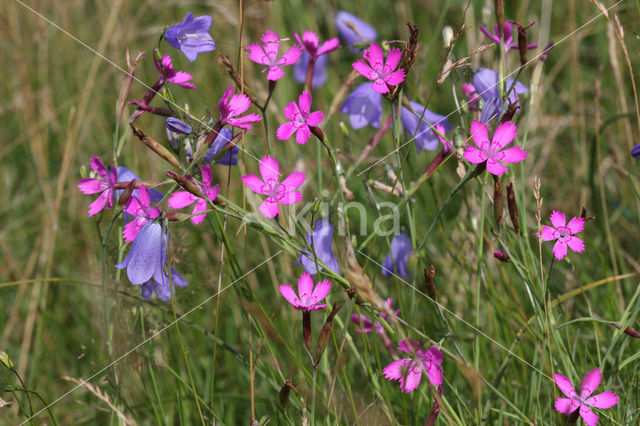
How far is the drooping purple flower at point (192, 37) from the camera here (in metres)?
1.06

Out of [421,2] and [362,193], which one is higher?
[421,2]

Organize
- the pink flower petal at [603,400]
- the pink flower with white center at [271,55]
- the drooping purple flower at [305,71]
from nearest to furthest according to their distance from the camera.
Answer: the pink flower petal at [603,400] < the pink flower with white center at [271,55] < the drooping purple flower at [305,71]

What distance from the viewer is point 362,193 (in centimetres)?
123

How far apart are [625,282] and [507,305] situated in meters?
0.37

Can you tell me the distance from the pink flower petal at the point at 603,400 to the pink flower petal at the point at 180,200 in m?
0.69

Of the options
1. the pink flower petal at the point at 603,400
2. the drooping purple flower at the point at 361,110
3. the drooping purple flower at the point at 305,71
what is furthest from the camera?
the drooping purple flower at the point at 305,71

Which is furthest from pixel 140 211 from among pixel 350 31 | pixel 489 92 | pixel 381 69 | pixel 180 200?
pixel 350 31

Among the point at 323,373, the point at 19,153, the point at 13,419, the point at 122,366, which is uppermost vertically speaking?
the point at 323,373

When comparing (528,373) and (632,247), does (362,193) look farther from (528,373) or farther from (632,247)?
(632,247)

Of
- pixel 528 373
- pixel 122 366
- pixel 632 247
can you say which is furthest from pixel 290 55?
pixel 632 247

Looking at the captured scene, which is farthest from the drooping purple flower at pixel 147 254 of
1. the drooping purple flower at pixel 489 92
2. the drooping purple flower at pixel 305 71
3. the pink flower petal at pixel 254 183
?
the drooping purple flower at pixel 305 71

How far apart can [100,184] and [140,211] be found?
96mm

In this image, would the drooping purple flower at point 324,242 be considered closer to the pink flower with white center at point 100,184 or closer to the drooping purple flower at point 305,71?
the pink flower with white center at point 100,184

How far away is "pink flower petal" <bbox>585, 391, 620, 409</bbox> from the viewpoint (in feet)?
2.84
